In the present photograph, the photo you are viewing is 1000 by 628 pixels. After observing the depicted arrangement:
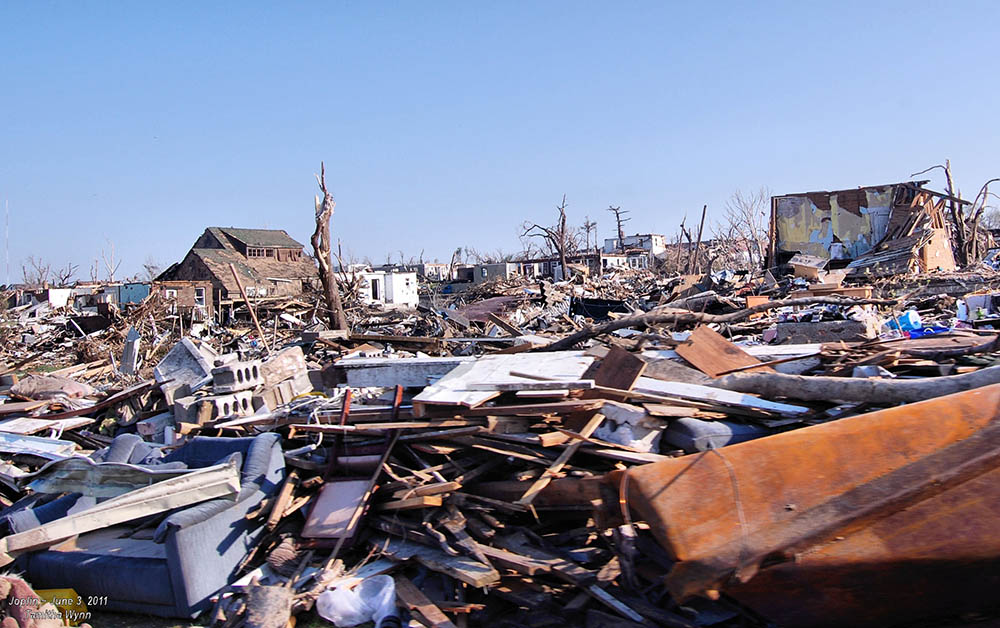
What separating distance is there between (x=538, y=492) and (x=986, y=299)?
1013 cm

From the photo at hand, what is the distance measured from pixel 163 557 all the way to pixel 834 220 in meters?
22.6

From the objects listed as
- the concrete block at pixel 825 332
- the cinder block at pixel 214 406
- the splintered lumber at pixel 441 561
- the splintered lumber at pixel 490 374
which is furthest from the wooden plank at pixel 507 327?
the splintered lumber at pixel 441 561

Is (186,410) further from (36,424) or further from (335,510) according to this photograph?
(335,510)

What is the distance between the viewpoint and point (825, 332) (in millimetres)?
8688

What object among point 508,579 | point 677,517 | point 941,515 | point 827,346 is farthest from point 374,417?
point 827,346

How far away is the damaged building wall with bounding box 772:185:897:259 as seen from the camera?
20.9 m

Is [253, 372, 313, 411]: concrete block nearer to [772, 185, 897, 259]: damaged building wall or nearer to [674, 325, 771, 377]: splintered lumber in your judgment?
[674, 325, 771, 377]: splintered lumber

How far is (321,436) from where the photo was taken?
5004 mm

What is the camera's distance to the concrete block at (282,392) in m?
7.14

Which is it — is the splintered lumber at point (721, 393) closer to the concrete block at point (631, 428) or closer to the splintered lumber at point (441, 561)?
the concrete block at point (631, 428)

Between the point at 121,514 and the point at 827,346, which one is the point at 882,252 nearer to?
the point at 827,346

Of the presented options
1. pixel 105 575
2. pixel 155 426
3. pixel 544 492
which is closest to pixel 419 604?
pixel 544 492

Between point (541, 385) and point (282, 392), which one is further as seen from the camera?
point (282, 392)

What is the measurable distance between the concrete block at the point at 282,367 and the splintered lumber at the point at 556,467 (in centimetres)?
451
